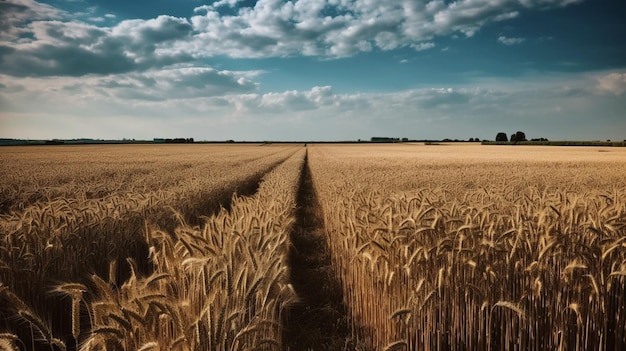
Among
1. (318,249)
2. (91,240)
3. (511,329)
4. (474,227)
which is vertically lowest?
(318,249)

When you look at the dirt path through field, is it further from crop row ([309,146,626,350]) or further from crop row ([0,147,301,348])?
crop row ([0,147,301,348])

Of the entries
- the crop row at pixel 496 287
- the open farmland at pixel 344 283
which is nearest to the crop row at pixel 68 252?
the open farmland at pixel 344 283

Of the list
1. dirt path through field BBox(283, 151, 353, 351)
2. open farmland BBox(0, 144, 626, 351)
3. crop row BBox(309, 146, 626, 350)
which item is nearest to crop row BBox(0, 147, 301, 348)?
open farmland BBox(0, 144, 626, 351)

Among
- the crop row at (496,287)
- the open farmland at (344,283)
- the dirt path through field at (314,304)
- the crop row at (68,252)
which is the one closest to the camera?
the open farmland at (344,283)

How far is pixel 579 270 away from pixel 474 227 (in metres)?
0.92

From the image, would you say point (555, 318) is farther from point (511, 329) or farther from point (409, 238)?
point (409, 238)

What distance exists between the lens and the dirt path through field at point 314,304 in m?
4.72

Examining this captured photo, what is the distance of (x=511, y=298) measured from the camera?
12.1 feet

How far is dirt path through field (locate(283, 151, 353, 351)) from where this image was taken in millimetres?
4723

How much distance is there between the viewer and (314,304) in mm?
6000

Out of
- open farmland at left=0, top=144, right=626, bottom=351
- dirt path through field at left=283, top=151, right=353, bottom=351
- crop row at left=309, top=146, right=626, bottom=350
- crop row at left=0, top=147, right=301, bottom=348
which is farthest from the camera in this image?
dirt path through field at left=283, top=151, right=353, bottom=351

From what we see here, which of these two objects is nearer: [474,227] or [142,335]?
[142,335]

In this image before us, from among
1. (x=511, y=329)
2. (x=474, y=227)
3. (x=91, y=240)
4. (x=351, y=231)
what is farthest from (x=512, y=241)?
(x=91, y=240)

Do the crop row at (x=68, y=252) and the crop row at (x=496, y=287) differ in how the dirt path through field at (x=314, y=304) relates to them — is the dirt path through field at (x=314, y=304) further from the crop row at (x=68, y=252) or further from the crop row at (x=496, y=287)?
the crop row at (x=68, y=252)
